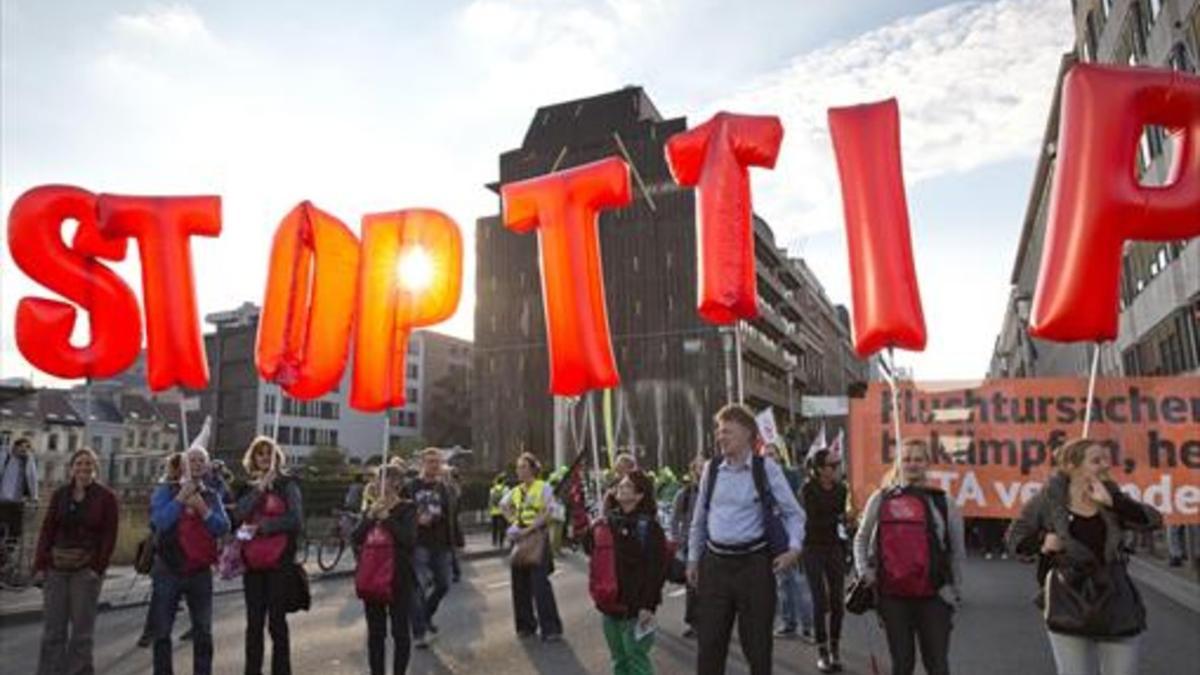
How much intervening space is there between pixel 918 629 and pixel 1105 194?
329 centimetres

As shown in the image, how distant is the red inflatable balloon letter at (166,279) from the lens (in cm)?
833

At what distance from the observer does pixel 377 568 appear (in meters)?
6.87

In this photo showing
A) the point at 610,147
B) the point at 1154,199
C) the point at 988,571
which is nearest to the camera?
the point at 1154,199

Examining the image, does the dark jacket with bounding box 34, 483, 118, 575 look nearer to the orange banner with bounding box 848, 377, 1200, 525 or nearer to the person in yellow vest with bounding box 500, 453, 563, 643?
the person in yellow vest with bounding box 500, 453, 563, 643

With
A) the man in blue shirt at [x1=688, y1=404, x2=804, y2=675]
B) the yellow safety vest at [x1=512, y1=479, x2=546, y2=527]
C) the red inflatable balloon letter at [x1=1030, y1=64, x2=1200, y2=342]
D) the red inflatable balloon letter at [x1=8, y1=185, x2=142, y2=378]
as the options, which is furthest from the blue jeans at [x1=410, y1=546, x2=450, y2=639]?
the red inflatable balloon letter at [x1=1030, y1=64, x2=1200, y2=342]

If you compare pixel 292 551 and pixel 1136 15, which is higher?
pixel 1136 15

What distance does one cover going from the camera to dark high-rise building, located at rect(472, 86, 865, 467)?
57062 millimetres

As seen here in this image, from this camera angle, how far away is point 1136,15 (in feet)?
79.8

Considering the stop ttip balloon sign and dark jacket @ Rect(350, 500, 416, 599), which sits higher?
the stop ttip balloon sign

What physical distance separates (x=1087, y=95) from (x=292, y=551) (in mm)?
6671

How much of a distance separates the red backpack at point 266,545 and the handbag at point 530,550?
3.04 m

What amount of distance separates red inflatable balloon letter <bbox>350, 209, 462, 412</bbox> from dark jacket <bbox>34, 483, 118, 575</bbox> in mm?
2280

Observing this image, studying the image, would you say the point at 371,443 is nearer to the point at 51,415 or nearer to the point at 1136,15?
the point at 51,415

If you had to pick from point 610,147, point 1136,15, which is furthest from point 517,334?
point 1136,15
